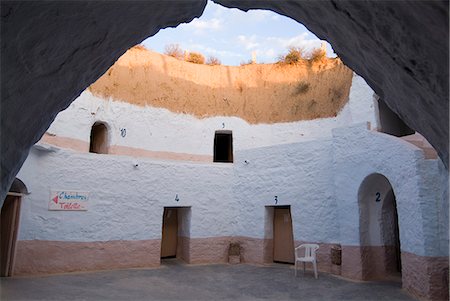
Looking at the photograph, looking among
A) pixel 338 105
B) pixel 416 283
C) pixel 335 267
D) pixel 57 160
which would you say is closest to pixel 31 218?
pixel 57 160

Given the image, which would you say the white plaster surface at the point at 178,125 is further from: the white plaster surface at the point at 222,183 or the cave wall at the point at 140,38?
the cave wall at the point at 140,38

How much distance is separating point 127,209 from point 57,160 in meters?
2.54

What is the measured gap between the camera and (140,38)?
3797mm

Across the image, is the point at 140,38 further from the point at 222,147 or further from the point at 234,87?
the point at 222,147

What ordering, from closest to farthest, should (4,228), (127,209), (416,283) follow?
(416,283) → (4,228) → (127,209)

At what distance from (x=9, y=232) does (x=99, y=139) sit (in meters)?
5.61

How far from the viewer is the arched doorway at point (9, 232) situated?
8633mm

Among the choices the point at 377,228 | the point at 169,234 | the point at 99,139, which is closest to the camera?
the point at 377,228

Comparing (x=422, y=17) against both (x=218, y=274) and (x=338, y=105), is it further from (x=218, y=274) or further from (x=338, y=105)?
(x=338, y=105)

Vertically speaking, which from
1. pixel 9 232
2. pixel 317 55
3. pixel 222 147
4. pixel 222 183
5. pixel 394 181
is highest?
pixel 317 55

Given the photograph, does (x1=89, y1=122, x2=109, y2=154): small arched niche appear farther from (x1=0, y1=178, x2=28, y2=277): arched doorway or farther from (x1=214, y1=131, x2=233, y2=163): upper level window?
(x1=214, y1=131, x2=233, y2=163): upper level window

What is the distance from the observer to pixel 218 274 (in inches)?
404

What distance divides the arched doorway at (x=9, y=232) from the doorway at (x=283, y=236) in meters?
7.93

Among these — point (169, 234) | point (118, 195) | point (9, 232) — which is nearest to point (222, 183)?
point (169, 234)
